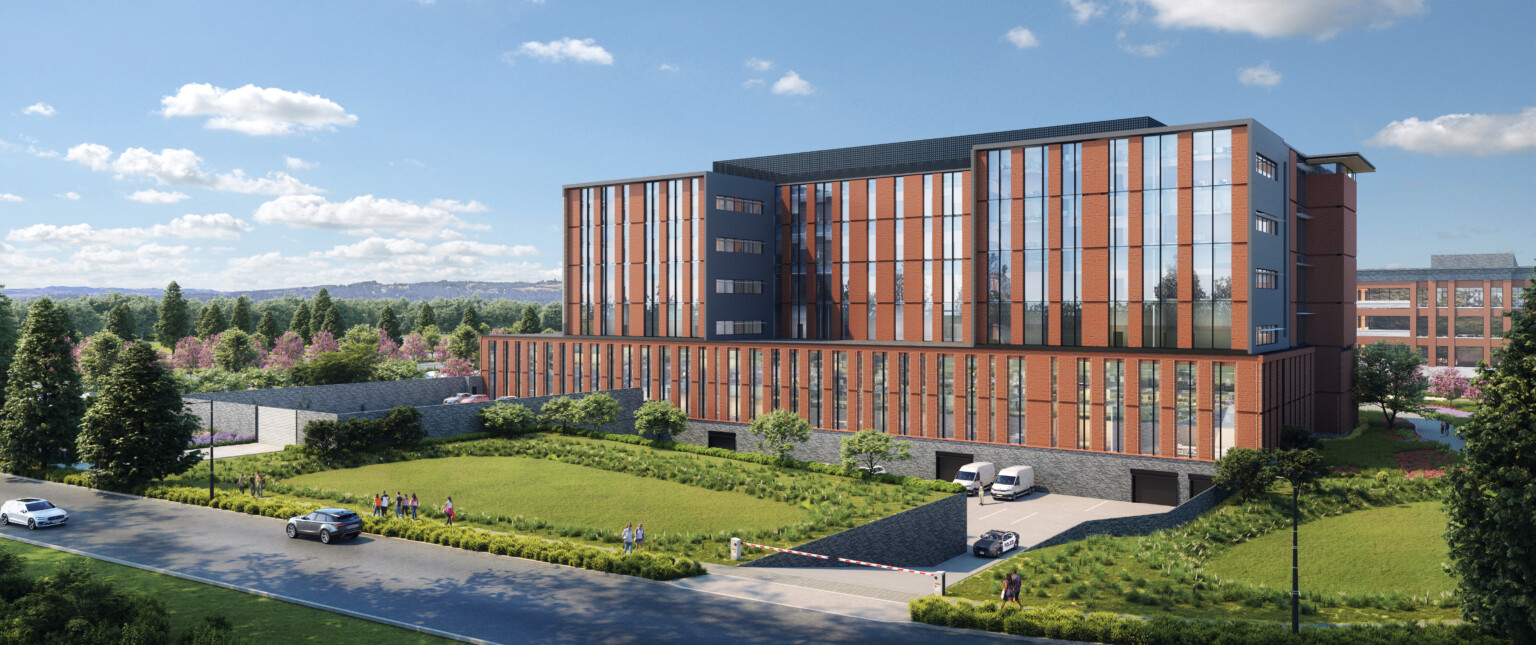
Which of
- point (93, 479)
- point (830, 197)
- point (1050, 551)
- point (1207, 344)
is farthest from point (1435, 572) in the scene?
point (93, 479)

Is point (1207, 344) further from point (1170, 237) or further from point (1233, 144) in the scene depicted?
point (1233, 144)

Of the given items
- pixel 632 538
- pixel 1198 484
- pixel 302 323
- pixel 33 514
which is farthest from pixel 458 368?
pixel 1198 484

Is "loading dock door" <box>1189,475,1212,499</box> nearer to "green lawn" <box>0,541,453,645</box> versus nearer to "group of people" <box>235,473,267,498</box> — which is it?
"green lawn" <box>0,541,453,645</box>

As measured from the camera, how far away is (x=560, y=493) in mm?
49500

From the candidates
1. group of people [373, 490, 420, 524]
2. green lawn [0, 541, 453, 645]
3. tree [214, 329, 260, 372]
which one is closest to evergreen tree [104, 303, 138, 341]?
tree [214, 329, 260, 372]

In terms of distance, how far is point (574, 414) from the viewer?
69.1 meters

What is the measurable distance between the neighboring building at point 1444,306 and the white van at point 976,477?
93.6 meters

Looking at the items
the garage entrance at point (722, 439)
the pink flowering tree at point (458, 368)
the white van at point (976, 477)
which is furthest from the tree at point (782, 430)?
the pink flowering tree at point (458, 368)

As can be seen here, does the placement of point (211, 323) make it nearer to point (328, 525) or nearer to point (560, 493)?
point (560, 493)

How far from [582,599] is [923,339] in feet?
156

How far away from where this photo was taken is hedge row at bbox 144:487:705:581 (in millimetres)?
34000

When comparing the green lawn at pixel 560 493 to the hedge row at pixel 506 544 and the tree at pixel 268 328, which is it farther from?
the tree at pixel 268 328

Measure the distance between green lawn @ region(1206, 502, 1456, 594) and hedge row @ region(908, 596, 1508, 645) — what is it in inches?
364

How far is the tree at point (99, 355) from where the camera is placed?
10481cm
